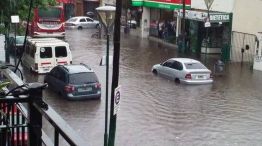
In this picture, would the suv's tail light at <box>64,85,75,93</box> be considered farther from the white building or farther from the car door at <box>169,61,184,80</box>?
the white building

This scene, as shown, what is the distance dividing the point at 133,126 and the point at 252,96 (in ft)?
27.1

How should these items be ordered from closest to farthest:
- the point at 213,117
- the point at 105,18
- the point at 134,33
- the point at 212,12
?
the point at 105,18, the point at 213,117, the point at 212,12, the point at 134,33

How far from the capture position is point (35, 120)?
3475 mm

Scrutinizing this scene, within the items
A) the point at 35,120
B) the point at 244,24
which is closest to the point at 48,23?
the point at 244,24

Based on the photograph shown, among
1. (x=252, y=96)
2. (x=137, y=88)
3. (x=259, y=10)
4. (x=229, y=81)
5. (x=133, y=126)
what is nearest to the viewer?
(x=133, y=126)

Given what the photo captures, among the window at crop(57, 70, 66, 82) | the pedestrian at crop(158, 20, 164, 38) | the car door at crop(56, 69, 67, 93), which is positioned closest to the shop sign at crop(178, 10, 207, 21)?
the pedestrian at crop(158, 20, 164, 38)

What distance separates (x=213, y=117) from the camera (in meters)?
20.2

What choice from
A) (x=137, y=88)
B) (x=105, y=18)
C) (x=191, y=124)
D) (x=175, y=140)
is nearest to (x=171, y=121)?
(x=191, y=124)

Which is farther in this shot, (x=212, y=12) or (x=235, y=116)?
(x=212, y=12)

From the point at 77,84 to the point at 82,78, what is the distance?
0.45 metres

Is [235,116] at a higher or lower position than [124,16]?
lower

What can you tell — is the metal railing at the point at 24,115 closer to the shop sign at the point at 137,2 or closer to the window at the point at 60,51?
the window at the point at 60,51

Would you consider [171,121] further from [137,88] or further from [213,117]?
[137,88]

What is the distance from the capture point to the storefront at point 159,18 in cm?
4644
